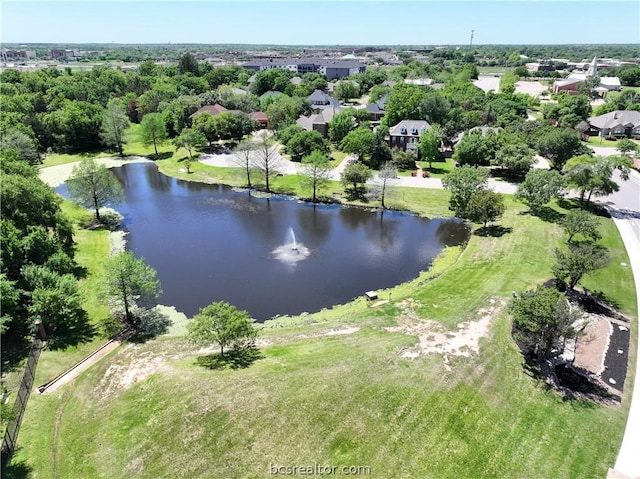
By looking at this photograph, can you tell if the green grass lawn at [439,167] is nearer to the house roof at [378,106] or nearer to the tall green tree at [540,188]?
the tall green tree at [540,188]

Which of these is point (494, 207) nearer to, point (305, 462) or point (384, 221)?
point (384, 221)

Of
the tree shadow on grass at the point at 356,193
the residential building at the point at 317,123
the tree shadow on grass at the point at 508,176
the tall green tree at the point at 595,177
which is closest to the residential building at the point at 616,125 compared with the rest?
the tree shadow on grass at the point at 508,176

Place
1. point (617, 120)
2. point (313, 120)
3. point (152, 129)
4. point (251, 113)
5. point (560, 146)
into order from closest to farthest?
point (560, 146) < point (152, 129) < point (313, 120) < point (617, 120) < point (251, 113)

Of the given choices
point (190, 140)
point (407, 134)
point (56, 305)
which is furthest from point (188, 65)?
point (56, 305)

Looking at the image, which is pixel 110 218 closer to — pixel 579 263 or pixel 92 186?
pixel 92 186

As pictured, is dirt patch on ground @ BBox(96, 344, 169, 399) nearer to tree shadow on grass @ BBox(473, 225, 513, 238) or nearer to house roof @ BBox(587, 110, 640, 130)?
tree shadow on grass @ BBox(473, 225, 513, 238)

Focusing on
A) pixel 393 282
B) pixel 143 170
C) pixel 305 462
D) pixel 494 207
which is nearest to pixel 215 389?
pixel 305 462
